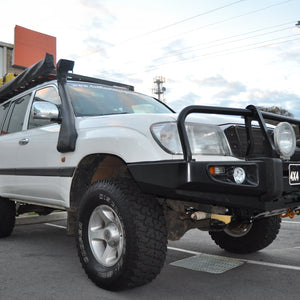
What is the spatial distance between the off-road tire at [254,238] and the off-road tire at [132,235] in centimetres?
156

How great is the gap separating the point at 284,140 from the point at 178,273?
170 cm

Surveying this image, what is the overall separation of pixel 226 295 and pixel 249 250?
4.64 ft

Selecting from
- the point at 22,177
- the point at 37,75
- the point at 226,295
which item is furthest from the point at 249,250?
the point at 37,75

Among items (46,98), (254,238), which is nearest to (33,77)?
(46,98)

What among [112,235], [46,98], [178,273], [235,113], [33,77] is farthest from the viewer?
[33,77]

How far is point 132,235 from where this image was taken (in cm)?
275

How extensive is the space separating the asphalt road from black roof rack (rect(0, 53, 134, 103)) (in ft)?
6.92

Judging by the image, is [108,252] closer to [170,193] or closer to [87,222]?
[87,222]

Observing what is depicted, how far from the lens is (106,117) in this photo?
3.25 metres

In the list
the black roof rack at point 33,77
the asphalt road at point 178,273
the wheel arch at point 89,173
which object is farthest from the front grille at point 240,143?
the black roof rack at point 33,77

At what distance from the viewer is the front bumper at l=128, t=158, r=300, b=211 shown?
2518 millimetres

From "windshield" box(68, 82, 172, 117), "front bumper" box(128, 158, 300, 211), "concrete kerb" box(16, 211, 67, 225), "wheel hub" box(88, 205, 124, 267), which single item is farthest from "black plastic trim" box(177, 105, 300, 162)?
"concrete kerb" box(16, 211, 67, 225)

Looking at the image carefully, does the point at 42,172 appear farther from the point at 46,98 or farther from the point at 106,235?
the point at 106,235

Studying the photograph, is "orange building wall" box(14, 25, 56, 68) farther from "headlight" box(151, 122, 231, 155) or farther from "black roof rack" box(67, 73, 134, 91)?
"headlight" box(151, 122, 231, 155)
